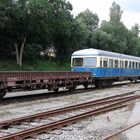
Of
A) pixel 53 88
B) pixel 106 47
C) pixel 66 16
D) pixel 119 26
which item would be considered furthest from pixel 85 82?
pixel 119 26

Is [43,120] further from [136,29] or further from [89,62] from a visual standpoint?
[136,29]

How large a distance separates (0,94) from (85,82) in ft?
35.9

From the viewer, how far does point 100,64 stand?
1307 inches

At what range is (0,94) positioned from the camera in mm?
21672

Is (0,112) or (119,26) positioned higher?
(119,26)

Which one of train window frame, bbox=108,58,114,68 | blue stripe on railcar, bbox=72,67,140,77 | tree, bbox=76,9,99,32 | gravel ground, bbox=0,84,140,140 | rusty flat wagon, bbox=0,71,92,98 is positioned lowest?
gravel ground, bbox=0,84,140,140

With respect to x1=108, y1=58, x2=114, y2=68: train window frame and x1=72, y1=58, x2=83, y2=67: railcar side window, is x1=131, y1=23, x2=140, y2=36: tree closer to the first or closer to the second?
x1=108, y1=58, x2=114, y2=68: train window frame

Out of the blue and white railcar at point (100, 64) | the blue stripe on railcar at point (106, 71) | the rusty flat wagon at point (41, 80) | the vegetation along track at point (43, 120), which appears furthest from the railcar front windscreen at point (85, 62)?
the vegetation along track at point (43, 120)

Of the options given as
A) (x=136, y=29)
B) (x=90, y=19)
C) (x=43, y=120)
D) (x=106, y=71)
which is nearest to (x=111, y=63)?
(x=106, y=71)

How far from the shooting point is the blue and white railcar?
33.0 metres

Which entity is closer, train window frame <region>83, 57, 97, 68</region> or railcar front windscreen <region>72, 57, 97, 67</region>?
train window frame <region>83, 57, 97, 68</region>

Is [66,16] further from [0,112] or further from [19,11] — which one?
[0,112]

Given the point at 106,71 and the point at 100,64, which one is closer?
the point at 100,64

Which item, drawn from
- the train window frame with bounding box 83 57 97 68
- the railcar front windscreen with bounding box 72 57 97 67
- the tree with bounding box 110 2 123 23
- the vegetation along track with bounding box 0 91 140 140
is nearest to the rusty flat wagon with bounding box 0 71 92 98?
the train window frame with bounding box 83 57 97 68
